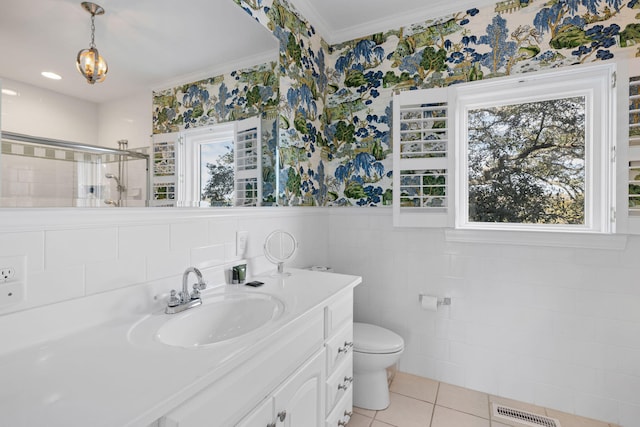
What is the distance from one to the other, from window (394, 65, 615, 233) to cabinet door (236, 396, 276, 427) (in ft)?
4.73

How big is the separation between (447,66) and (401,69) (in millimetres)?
309

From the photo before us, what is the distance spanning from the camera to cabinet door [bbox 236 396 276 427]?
2.78ft

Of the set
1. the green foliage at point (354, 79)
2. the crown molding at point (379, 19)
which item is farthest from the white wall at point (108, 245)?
the crown molding at point (379, 19)

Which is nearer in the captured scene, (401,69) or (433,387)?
(433,387)

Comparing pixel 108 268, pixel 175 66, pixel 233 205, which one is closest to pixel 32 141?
pixel 108 268

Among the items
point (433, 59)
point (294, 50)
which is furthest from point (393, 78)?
point (294, 50)

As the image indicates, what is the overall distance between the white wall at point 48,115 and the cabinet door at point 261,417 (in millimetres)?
952

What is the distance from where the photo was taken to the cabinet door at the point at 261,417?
33.4 inches

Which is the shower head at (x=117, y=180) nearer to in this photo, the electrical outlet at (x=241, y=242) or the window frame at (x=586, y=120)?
the electrical outlet at (x=241, y=242)

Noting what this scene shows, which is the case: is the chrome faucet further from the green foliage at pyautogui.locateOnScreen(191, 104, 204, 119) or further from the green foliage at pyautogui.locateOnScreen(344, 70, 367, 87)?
the green foliage at pyautogui.locateOnScreen(344, 70, 367, 87)

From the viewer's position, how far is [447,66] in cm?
208

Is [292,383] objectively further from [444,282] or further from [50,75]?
[444,282]

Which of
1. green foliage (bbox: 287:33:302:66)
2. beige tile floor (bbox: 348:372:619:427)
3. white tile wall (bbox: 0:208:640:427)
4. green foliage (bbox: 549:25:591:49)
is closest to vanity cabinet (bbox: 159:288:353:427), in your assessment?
beige tile floor (bbox: 348:372:619:427)

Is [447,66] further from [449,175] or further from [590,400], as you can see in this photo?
[590,400]
